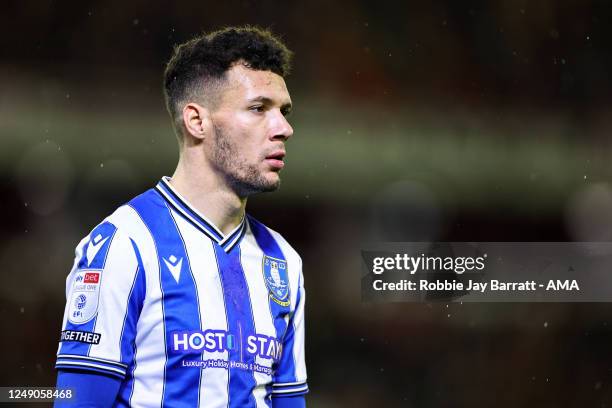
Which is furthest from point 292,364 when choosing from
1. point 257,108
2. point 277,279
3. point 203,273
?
point 257,108

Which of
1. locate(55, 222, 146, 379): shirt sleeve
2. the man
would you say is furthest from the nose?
locate(55, 222, 146, 379): shirt sleeve

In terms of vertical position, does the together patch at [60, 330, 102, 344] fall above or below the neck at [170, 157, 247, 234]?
below

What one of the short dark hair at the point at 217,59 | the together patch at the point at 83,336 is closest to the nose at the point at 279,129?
the short dark hair at the point at 217,59

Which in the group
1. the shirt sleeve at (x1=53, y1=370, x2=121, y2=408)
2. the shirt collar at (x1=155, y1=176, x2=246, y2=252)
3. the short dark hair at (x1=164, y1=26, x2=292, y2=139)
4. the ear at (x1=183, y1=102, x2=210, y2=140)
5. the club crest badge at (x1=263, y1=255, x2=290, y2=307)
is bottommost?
the shirt sleeve at (x1=53, y1=370, x2=121, y2=408)

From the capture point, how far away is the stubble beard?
1482mm

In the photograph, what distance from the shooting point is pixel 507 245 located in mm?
3469

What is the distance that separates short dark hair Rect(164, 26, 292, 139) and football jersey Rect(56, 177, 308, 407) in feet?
0.64

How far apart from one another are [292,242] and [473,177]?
0.97 meters

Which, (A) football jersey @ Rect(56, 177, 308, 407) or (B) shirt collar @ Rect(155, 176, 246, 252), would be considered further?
(B) shirt collar @ Rect(155, 176, 246, 252)

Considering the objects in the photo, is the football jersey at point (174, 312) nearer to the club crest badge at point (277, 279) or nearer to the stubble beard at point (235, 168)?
the club crest badge at point (277, 279)

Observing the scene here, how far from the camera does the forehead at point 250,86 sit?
4.93ft

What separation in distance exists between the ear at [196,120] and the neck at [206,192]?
63 millimetres

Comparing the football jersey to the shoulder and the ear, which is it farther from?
the ear

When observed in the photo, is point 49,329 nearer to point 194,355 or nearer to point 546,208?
point 194,355
